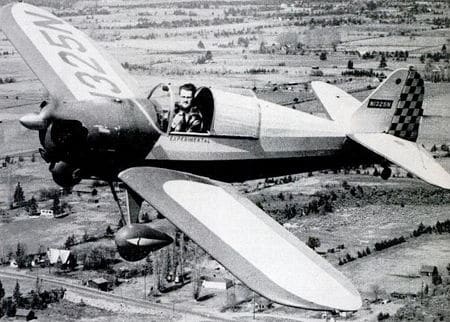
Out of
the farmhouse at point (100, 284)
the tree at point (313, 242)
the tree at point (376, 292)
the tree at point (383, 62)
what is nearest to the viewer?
the tree at point (376, 292)

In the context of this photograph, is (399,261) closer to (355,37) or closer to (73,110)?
(355,37)

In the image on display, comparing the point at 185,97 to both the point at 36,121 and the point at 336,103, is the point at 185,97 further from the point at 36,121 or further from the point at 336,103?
the point at 336,103

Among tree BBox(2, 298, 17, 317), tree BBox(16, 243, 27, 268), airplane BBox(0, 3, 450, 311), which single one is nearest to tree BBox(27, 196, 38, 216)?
tree BBox(16, 243, 27, 268)

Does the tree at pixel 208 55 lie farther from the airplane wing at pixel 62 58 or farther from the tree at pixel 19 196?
the airplane wing at pixel 62 58

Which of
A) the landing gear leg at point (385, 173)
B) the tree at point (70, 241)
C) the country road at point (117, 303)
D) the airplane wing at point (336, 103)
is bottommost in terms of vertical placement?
the country road at point (117, 303)

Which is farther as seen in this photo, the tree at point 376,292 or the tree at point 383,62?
the tree at point 383,62

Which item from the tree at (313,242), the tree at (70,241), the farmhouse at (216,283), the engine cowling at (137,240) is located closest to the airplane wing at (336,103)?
the engine cowling at (137,240)

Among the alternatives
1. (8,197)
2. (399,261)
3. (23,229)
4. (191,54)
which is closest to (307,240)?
(399,261)

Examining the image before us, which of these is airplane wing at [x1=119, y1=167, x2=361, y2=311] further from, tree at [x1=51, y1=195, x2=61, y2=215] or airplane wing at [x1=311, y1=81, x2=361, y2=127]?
tree at [x1=51, y1=195, x2=61, y2=215]
